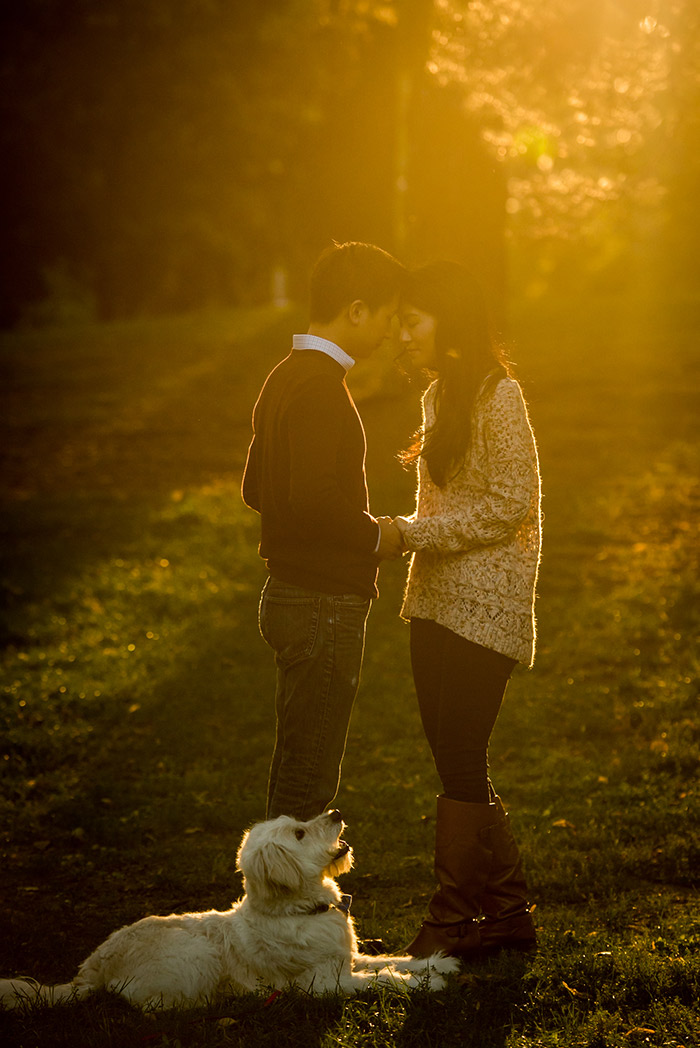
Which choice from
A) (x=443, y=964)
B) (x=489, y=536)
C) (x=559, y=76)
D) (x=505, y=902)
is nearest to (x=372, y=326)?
(x=489, y=536)

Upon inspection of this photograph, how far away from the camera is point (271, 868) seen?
380 centimetres

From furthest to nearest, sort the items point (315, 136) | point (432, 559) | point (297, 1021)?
1. point (315, 136)
2. point (432, 559)
3. point (297, 1021)

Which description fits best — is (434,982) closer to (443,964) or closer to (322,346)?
(443,964)

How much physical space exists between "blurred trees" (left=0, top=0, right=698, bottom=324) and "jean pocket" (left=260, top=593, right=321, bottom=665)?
7.48 m

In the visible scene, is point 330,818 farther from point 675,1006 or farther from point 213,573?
point 213,573

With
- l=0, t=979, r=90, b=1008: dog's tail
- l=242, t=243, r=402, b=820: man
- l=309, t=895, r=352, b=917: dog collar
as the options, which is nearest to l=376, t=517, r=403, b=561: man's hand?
l=242, t=243, r=402, b=820: man

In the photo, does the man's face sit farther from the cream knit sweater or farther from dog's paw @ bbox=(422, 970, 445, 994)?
dog's paw @ bbox=(422, 970, 445, 994)

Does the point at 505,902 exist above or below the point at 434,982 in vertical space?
above

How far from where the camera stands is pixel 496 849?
14.1ft

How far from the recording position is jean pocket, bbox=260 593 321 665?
13.3 ft

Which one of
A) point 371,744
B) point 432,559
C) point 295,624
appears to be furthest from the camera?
point 371,744

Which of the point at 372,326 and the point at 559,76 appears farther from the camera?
the point at 559,76

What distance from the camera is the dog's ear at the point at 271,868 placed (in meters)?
3.81

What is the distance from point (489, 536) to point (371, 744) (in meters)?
3.18
